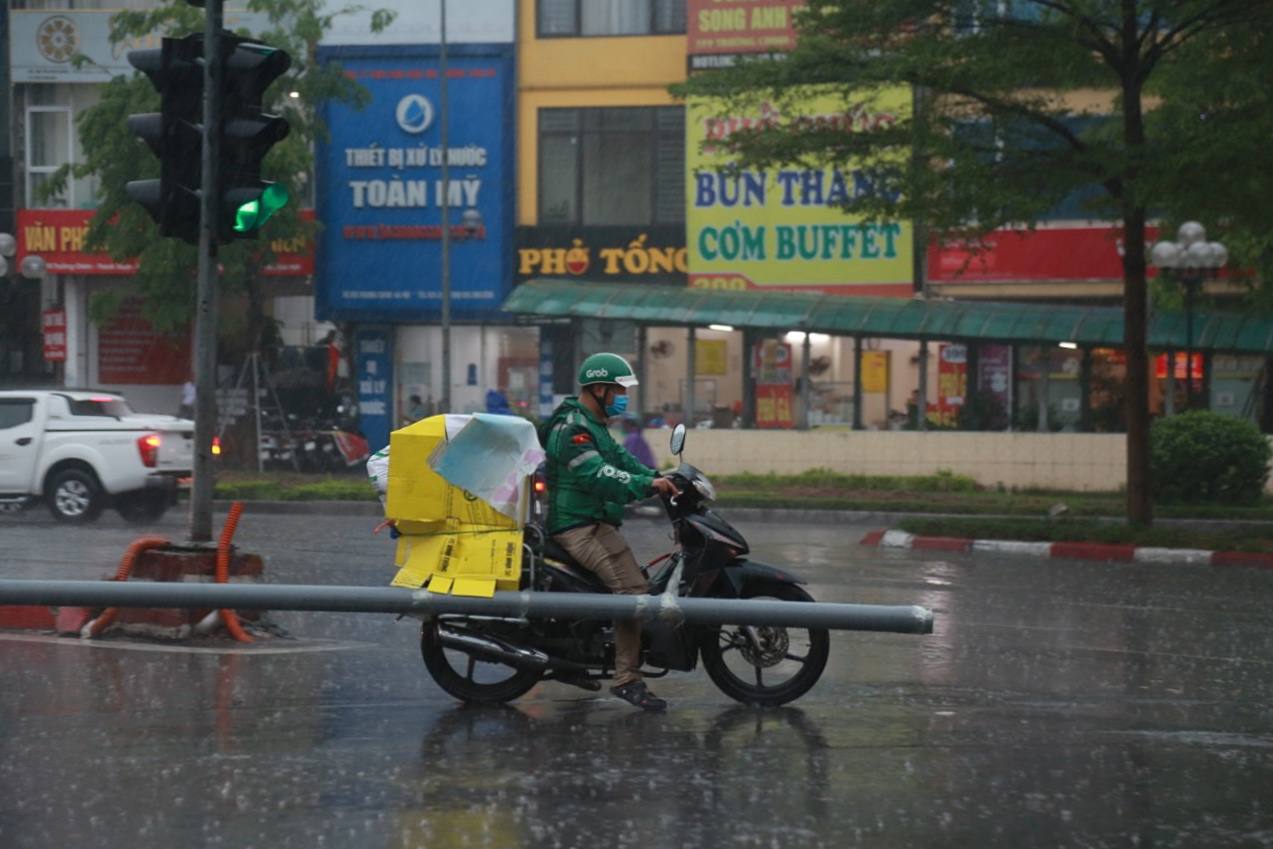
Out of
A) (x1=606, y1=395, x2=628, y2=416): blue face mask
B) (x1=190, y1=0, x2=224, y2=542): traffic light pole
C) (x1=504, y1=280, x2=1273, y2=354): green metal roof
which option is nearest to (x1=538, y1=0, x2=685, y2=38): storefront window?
(x1=504, y1=280, x2=1273, y2=354): green metal roof

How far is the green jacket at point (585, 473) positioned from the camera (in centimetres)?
852

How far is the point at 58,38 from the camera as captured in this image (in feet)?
129

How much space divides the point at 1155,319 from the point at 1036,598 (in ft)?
55.4

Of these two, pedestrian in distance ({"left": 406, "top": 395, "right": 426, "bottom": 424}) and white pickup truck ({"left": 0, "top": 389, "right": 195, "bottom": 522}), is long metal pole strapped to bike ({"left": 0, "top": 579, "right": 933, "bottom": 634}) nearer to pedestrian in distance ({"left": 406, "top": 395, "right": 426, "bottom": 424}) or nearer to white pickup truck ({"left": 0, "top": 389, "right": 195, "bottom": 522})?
white pickup truck ({"left": 0, "top": 389, "right": 195, "bottom": 522})

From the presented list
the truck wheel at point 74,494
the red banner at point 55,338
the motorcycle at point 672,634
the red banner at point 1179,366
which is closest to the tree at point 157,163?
the red banner at point 55,338

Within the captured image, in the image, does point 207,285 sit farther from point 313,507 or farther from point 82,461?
point 313,507

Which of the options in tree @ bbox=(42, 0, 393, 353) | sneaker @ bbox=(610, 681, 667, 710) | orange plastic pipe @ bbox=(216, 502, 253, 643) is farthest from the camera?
tree @ bbox=(42, 0, 393, 353)

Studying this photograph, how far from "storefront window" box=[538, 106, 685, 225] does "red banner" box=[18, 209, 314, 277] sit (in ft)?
17.2

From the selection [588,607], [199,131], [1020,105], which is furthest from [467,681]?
[1020,105]

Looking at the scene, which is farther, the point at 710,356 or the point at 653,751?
the point at 710,356

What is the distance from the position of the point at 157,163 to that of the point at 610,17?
9.69 m

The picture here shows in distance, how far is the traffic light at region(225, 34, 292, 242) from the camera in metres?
10.8

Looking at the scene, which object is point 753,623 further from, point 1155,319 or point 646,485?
point 1155,319

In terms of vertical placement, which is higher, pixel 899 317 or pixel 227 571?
pixel 899 317
